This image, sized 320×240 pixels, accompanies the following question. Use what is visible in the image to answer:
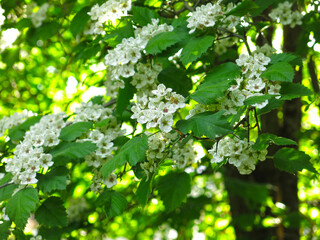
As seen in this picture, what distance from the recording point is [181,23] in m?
2.68

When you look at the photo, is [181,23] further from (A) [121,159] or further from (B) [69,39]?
(B) [69,39]

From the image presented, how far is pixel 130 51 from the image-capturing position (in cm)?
261

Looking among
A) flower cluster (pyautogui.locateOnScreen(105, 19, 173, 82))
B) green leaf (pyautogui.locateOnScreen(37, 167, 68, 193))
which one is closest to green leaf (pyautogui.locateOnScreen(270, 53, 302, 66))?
flower cluster (pyautogui.locateOnScreen(105, 19, 173, 82))

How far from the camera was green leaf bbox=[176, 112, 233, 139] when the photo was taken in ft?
6.59

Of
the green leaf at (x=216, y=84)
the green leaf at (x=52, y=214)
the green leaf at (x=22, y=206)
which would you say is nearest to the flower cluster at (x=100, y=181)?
the green leaf at (x=52, y=214)

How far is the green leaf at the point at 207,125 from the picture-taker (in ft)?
6.59

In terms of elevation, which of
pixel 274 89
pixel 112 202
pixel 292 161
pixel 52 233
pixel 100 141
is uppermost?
pixel 274 89

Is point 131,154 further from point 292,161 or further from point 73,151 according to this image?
point 292,161

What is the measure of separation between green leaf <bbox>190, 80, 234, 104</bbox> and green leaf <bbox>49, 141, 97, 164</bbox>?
0.82m

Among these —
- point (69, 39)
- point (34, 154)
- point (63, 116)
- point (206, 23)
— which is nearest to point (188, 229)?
point (63, 116)

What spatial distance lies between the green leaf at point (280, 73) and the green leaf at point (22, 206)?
1543 millimetres

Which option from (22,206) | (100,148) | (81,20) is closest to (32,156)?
(22,206)

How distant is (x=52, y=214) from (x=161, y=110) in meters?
1.14

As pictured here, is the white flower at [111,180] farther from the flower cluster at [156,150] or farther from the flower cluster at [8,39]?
the flower cluster at [8,39]
